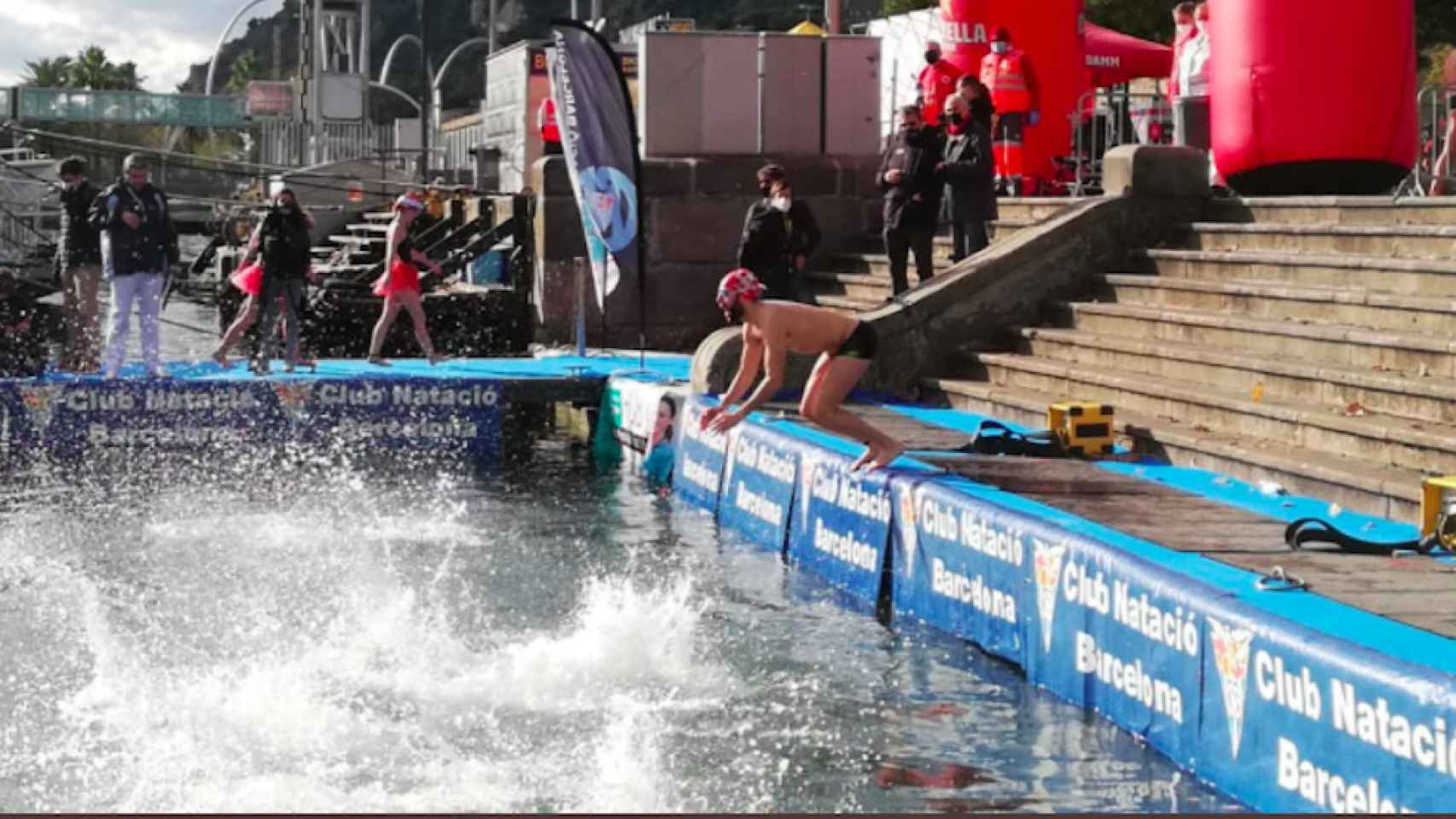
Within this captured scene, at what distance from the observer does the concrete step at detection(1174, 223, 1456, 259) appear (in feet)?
48.4

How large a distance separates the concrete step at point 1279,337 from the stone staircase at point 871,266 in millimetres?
2318

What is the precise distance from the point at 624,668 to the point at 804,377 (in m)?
7.63

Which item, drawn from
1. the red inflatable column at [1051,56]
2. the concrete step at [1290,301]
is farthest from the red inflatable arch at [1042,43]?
the concrete step at [1290,301]

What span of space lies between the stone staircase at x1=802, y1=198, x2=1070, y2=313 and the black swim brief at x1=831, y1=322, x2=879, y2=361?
18.8 ft

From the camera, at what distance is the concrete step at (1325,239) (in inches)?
581

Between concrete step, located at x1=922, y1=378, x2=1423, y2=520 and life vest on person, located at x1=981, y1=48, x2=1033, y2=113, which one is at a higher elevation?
life vest on person, located at x1=981, y1=48, x2=1033, y2=113

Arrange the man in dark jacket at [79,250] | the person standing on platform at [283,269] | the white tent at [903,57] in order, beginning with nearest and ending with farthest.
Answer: the man in dark jacket at [79,250] → the person standing on platform at [283,269] → the white tent at [903,57]

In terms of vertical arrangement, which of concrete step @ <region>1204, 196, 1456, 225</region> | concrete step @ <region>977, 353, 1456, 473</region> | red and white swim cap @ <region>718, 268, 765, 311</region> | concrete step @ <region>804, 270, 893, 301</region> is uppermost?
concrete step @ <region>1204, 196, 1456, 225</region>

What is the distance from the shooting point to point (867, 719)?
10227mm

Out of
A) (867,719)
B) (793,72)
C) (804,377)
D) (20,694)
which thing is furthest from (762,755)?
(793,72)

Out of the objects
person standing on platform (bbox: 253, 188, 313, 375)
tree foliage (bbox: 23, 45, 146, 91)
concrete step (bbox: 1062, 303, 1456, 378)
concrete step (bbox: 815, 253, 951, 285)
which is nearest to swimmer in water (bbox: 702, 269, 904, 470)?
concrete step (bbox: 1062, 303, 1456, 378)

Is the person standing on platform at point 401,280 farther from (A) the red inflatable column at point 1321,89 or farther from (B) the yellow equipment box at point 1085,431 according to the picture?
(B) the yellow equipment box at point 1085,431

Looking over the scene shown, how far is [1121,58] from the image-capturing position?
30.7 meters

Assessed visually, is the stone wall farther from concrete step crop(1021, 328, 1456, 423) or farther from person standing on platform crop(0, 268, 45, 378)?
concrete step crop(1021, 328, 1456, 423)
